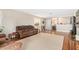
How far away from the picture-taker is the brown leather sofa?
1.72 m

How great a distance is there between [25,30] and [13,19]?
28 cm

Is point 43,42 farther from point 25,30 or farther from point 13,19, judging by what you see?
point 13,19

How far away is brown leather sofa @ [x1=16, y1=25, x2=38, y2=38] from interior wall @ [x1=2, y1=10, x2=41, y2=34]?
0.06 m

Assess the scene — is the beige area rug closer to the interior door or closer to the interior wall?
the interior door

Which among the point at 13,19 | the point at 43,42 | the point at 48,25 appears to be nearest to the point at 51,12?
the point at 48,25

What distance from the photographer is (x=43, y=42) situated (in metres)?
1.75

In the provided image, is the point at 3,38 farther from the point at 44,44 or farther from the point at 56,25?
the point at 56,25

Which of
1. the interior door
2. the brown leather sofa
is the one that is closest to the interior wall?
the brown leather sofa

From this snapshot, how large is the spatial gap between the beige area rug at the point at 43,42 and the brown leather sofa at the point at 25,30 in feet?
0.23
